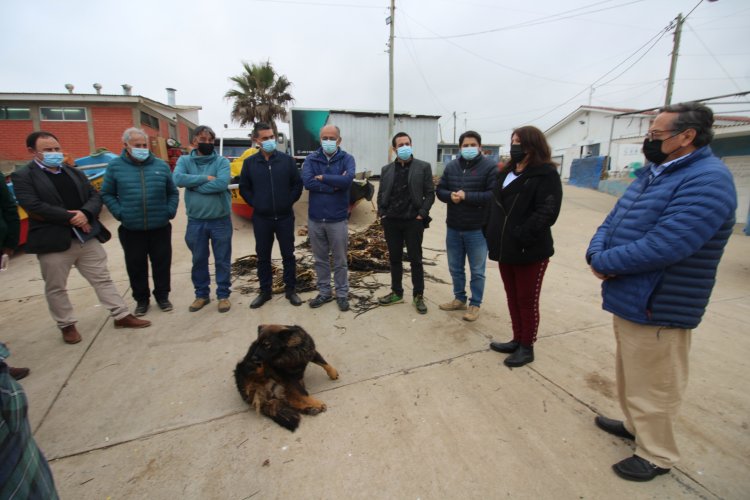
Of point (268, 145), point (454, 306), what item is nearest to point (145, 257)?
point (268, 145)

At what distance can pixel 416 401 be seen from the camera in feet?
7.99

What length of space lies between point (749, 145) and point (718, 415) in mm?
11532

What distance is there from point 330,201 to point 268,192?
708mm

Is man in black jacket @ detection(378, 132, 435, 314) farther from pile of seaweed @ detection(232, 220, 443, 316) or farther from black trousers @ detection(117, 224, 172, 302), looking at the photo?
black trousers @ detection(117, 224, 172, 302)

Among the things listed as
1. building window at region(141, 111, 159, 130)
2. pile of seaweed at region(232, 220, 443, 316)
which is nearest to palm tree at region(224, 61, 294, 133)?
building window at region(141, 111, 159, 130)

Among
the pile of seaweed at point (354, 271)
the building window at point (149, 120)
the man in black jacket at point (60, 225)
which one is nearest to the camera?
the man in black jacket at point (60, 225)

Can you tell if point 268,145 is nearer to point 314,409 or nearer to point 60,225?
point 60,225

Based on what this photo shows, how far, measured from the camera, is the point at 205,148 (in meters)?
4.04

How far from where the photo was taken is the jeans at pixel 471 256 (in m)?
3.63

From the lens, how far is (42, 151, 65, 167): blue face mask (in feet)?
10.5

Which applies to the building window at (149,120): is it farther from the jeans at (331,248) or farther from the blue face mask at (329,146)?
the jeans at (331,248)

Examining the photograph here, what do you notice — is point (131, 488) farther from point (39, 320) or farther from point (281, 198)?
point (39, 320)

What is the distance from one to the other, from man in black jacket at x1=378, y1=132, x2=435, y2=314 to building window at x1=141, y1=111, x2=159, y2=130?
1961 centimetres

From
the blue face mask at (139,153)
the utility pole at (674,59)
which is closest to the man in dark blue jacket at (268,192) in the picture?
the blue face mask at (139,153)
